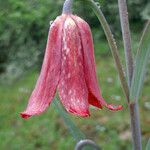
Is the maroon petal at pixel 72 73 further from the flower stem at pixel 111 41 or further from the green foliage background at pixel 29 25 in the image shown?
A: the green foliage background at pixel 29 25

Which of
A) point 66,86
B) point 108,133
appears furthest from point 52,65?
point 108,133

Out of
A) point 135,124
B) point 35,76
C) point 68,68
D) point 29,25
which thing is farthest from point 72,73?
point 35,76

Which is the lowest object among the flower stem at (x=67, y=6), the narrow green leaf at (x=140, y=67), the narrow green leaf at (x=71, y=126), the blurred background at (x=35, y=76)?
the blurred background at (x=35, y=76)

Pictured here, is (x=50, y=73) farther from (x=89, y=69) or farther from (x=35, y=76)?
(x=35, y=76)

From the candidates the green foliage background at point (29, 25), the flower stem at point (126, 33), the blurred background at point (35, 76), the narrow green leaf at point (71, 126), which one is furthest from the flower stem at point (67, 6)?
the green foliage background at point (29, 25)

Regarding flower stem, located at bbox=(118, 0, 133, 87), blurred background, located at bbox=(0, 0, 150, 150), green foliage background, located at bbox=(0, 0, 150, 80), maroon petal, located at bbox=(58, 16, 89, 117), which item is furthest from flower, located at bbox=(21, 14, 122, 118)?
green foliage background, located at bbox=(0, 0, 150, 80)

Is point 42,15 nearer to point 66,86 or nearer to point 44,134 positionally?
point 44,134

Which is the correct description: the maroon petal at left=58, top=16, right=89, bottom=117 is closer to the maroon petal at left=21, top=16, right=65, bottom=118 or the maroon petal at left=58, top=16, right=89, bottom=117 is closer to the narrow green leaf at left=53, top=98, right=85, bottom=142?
the maroon petal at left=21, top=16, right=65, bottom=118
